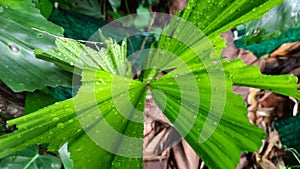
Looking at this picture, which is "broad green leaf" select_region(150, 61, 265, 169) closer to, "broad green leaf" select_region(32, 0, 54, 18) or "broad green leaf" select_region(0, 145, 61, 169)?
"broad green leaf" select_region(0, 145, 61, 169)

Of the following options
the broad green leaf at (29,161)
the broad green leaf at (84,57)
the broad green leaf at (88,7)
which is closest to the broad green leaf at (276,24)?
the broad green leaf at (84,57)

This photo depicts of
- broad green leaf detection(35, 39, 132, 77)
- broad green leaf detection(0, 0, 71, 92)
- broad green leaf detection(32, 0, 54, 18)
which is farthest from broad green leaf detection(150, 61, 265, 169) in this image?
broad green leaf detection(32, 0, 54, 18)

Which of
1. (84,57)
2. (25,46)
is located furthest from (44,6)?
(84,57)

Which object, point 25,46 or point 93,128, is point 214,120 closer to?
point 93,128

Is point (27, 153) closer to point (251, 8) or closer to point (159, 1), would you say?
point (251, 8)

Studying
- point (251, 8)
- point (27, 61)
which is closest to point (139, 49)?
point (27, 61)
